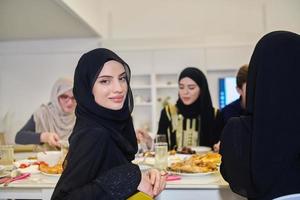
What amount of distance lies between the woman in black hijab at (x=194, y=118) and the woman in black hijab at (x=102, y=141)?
130cm

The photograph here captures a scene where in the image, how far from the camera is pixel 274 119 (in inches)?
37.9

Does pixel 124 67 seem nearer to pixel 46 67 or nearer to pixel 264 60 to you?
pixel 264 60

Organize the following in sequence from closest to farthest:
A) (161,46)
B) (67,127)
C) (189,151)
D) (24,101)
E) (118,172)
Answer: (118,172) < (189,151) < (67,127) < (161,46) < (24,101)

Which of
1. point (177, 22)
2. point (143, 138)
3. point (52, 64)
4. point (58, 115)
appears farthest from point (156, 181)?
point (52, 64)

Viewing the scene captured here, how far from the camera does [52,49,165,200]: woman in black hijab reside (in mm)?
898

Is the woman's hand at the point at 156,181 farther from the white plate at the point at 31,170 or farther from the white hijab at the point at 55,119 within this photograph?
the white hijab at the point at 55,119

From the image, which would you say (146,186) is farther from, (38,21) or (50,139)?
(38,21)

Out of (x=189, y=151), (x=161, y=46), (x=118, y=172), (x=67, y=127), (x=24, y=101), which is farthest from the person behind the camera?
(x=24, y=101)

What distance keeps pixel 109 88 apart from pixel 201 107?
1489 millimetres

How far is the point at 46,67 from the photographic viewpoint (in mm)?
4598

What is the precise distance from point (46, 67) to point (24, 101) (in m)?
0.61

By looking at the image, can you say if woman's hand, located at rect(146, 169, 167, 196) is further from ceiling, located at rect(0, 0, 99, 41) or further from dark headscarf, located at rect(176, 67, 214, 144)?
ceiling, located at rect(0, 0, 99, 41)

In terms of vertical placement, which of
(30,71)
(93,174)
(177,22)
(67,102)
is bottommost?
(93,174)

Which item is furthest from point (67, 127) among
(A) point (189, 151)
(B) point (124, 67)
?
(B) point (124, 67)
